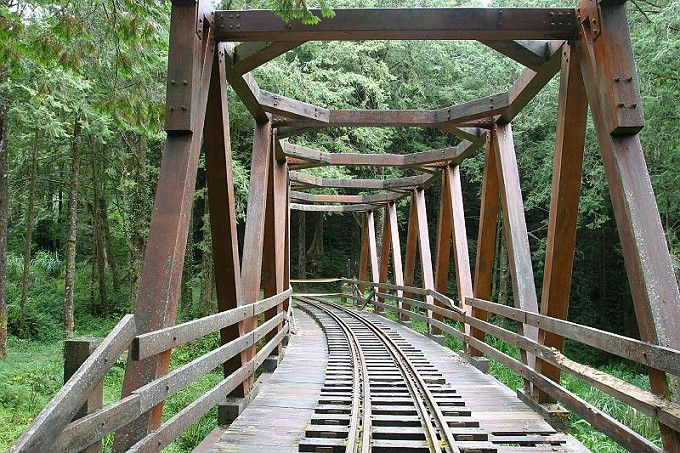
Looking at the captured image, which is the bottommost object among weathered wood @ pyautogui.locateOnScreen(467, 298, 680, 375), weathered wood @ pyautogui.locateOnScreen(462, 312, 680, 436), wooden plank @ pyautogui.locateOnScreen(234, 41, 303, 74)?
weathered wood @ pyautogui.locateOnScreen(462, 312, 680, 436)

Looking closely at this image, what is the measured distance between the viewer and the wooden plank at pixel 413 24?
201 inches

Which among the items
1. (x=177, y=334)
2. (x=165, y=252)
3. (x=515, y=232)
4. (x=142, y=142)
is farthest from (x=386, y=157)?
(x=177, y=334)

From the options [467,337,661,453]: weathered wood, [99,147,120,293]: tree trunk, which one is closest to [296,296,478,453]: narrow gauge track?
[467,337,661,453]: weathered wood

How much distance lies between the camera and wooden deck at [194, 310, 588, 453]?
14.6 feet

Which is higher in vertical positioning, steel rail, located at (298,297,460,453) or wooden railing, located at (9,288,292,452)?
wooden railing, located at (9,288,292,452)

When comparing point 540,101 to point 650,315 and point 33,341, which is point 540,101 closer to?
point 650,315

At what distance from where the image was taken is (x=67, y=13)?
5.24 m

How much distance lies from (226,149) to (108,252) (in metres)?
18.0

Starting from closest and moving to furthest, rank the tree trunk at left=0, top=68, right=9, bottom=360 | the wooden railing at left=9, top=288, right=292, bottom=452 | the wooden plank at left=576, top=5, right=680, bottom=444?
1. the wooden railing at left=9, top=288, right=292, bottom=452
2. the wooden plank at left=576, top=5, right=680, bottom=444
3. the tree trunk at left=0, top=68, right=9, bottom=360

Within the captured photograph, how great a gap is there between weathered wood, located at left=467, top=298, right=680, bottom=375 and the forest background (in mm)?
3532

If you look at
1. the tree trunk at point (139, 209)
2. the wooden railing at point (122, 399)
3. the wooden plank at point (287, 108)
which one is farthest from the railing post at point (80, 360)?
the tree trunk at point (139, 209)

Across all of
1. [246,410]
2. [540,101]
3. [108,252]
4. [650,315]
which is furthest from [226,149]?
[108,252]

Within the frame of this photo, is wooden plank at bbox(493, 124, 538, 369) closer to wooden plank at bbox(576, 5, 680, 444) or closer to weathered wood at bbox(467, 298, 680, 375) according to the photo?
weathered wood at bbox(467, 298, 680, 375)

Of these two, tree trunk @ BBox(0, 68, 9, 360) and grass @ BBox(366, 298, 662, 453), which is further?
tree trunk @ BBox(0, 68, 9, 360)
